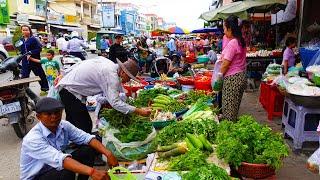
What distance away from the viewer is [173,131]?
402 cm

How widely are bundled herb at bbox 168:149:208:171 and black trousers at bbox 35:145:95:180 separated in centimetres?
98

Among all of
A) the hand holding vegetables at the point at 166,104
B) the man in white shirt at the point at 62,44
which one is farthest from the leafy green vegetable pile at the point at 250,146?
the man in white shirt at the point at 62,44

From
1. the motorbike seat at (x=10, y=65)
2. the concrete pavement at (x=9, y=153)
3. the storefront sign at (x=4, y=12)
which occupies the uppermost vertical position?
the storefront sign at (x=4, y=12)

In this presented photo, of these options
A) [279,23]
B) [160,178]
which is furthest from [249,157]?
[279,23]

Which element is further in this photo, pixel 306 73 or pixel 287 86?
pixel 306 73

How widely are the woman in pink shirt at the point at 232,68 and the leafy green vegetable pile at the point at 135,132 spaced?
169 cm

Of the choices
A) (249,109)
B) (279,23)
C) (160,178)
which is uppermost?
(279,23)

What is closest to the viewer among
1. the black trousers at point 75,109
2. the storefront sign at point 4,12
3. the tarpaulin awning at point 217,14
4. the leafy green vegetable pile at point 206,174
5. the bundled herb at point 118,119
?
the leafy green vegetable pile at point 206,174

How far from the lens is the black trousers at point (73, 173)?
10.1 feet

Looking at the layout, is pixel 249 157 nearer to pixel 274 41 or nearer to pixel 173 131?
pixel 173 131

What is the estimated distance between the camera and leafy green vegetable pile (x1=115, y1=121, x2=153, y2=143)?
4109 millimetres

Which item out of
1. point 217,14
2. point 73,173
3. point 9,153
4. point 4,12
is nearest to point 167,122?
point 73,173

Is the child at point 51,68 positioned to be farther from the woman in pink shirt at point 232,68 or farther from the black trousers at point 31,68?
the woman in pink shirt at point 232,68

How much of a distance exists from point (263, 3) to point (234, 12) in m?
0.83
